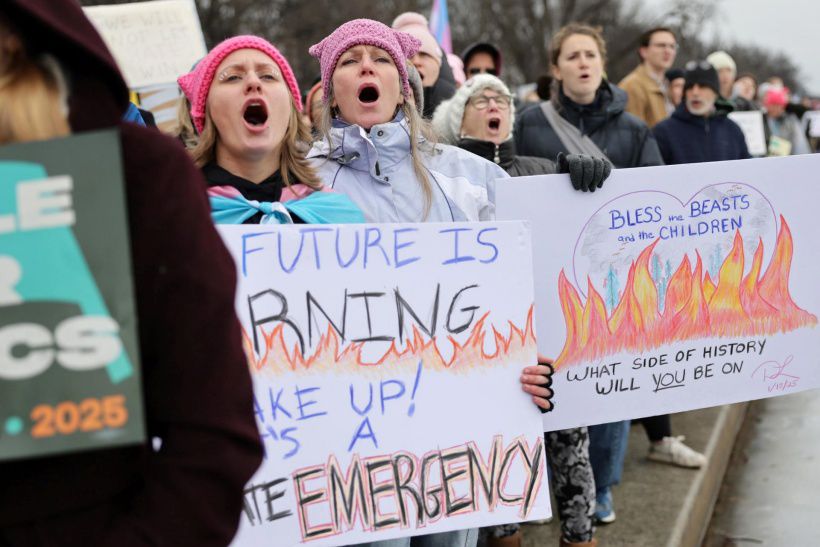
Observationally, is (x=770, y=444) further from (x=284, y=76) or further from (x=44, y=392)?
(x=44, y=392)

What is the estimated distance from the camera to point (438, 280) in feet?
8.21

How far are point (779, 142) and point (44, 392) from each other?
10584mm

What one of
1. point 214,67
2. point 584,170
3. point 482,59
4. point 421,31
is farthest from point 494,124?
point 482,59

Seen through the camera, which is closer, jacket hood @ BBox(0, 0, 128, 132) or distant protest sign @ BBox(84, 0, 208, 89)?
jacket hood @ BBox(0, 0, 128, 132)

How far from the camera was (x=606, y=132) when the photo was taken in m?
4.49

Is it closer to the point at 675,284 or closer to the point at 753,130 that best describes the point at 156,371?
the point at 675,284

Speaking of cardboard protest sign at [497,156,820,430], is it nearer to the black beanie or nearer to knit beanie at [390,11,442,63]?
knit beanie at [390,11,442,63]

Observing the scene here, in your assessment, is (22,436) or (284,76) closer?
(22,436)

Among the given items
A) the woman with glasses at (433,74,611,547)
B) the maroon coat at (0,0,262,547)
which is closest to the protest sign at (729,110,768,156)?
the woman with glasses at (433,74,611,547)

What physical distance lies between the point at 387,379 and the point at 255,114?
0.89m

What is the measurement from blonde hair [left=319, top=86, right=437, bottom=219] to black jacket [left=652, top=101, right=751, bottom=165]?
10.3 ft

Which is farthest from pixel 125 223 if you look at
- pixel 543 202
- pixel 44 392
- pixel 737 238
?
pixel 737 238

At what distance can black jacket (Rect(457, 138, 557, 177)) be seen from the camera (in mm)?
3768

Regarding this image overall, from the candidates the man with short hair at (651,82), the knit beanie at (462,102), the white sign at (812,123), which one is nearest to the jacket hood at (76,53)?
the knit beanie at (462,102)
